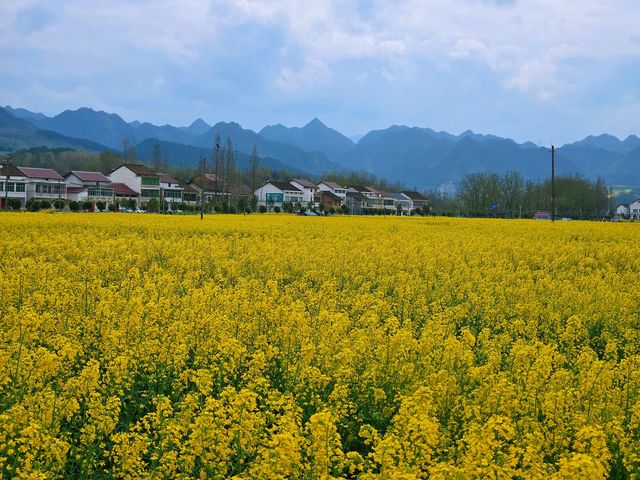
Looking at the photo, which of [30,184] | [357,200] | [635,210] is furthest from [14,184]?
[635,210]

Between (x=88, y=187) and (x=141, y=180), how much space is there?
32.8 feet

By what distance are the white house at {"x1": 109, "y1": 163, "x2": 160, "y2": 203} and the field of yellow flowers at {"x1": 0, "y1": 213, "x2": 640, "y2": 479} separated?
93.7 m

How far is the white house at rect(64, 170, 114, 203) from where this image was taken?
95.6 meters

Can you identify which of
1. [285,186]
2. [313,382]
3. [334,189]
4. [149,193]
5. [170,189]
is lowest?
[313,382]

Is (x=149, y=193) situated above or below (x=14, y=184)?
below

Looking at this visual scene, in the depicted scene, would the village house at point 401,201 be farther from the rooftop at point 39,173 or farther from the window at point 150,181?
the rooftop at point 39,173

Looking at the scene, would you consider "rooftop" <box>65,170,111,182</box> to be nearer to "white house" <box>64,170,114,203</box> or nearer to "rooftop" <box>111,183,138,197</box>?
"white house" <box>64,170,114,203</box>

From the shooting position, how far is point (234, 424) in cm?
455

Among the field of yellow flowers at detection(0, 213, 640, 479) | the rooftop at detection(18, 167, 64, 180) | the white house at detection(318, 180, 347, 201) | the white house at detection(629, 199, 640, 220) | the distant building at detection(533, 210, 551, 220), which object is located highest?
the white house at detection(318, 180, 347, 201)

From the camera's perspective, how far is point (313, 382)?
626 centimetres

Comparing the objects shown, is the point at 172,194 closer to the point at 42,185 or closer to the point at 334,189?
the point at 42,185

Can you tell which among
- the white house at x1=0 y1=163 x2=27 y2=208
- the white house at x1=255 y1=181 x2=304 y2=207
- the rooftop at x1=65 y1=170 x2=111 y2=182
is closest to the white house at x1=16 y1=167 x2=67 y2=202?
the white house at x1=0 y1=163 x2=27 y2=208

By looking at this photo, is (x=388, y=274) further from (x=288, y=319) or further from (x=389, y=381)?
(x=389, y=381)

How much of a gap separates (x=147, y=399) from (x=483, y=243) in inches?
750
